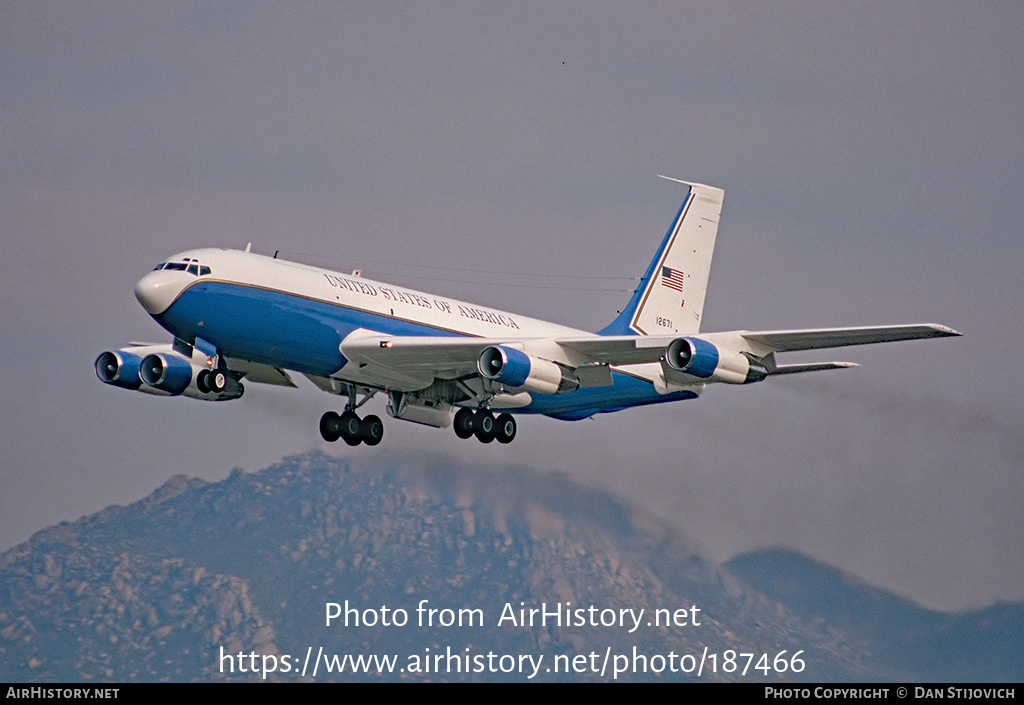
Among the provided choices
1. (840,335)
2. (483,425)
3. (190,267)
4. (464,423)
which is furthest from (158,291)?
(840,335)

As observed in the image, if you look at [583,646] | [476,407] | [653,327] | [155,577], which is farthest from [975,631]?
[155,577]

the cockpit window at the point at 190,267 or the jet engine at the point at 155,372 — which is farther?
the jet engine at the point at 155,372

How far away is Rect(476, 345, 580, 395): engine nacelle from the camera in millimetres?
52500

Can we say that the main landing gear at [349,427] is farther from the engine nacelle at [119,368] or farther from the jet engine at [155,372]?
the engine nacelle at [119,368]

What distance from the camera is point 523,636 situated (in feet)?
484

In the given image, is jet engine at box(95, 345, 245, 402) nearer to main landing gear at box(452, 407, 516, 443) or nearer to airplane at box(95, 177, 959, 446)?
airplane at box(95, 177, 959, 446)

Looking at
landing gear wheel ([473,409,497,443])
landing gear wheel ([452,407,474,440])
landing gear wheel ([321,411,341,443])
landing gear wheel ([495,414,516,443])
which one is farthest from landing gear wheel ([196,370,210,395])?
landing gear wheel ([495,414,516,443])

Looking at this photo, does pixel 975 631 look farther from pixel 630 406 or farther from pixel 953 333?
pixel 953 333

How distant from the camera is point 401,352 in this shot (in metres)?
52.5

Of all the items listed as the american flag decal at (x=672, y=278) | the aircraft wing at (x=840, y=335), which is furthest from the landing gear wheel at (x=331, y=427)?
the american flag decal at (x=672, y=278)

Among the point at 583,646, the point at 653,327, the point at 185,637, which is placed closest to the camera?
the point at 653,327

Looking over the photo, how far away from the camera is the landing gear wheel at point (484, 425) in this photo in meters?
57.2

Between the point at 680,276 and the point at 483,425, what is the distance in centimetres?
1519
